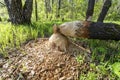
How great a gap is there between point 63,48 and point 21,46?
1068 millimetres

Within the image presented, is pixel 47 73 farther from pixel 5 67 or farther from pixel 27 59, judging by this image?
pixel 5 67

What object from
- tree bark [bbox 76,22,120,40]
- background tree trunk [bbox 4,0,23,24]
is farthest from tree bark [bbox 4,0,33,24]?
tree bark [bbox 76,22,120,40]

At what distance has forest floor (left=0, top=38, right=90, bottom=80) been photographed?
3.43 metres

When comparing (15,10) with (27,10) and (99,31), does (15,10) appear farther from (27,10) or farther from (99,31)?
(99,31)

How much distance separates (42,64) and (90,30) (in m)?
1.50

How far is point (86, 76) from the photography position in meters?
3.44

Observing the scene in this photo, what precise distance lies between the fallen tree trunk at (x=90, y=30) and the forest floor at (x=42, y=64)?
0.36 m

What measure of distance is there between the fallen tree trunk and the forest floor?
36cm

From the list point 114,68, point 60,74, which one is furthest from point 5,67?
point 114,68

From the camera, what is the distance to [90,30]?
4.41 m

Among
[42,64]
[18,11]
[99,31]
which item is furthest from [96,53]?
[18,11]

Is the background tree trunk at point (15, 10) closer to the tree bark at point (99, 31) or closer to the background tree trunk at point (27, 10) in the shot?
the background tree trunk at point (27, 10)

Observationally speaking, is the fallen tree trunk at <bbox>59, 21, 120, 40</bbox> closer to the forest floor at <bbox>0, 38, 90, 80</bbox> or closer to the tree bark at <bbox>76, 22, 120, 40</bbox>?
the tree bark at <bbox>76, 22, 120, 40</bbox>

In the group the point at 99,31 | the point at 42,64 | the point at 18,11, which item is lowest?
the point at 42,64
